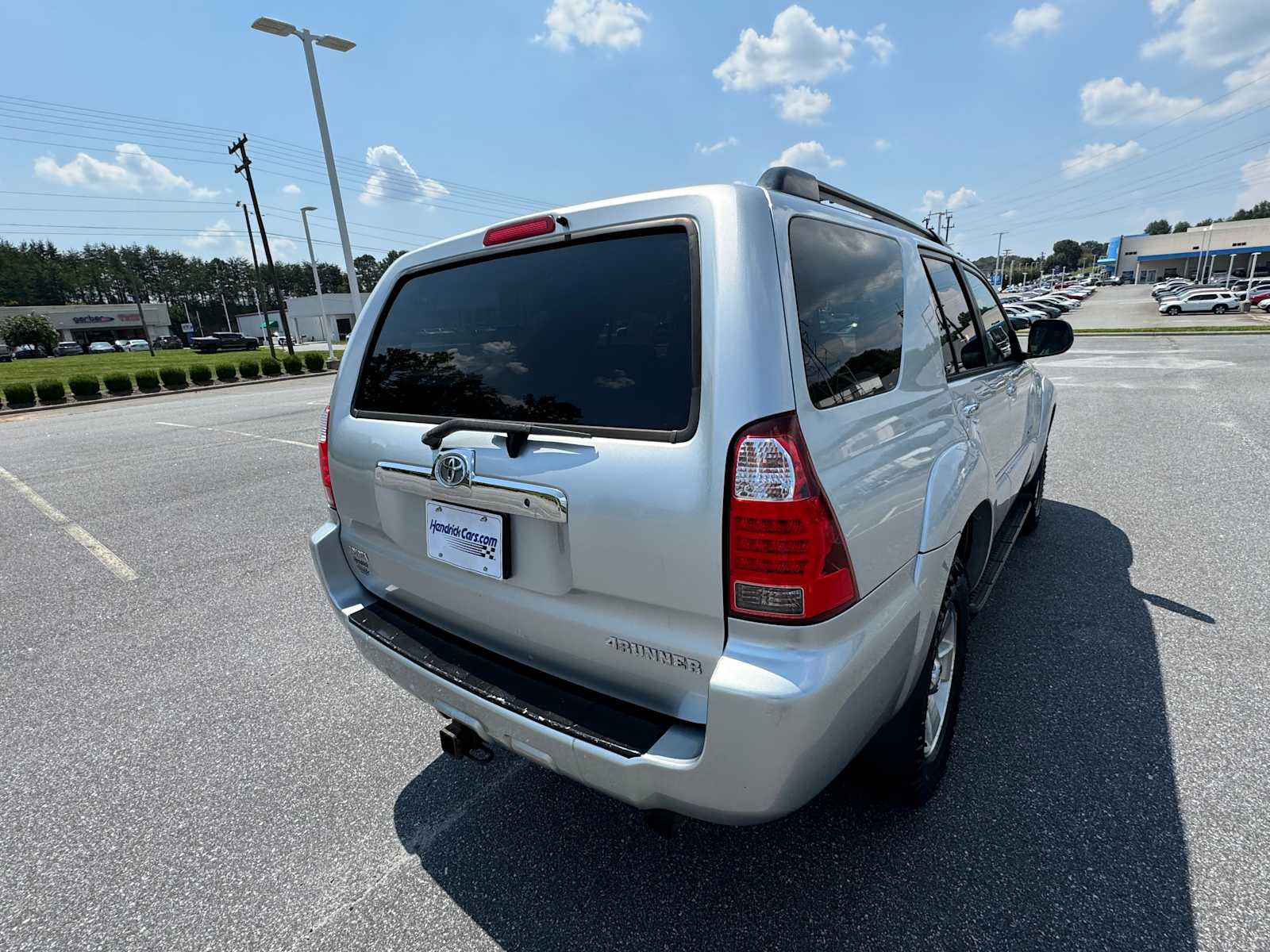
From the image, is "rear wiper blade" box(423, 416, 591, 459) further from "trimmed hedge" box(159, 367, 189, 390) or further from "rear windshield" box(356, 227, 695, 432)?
"trimmed hedge" box(159, 367, 189, 390)

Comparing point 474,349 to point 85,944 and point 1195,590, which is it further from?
point 1195,590

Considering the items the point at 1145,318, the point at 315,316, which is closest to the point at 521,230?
the point at 1145,318

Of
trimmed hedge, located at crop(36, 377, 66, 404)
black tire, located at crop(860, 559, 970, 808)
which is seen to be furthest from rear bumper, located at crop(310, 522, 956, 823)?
trimmed hedge, located at crop(36, 377, 66, 404)

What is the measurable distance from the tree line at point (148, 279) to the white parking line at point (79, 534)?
96.4 metres

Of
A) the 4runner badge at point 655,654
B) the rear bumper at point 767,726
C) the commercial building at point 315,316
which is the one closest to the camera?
the rear bumper at point 767,726

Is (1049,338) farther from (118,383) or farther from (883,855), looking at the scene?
(118,383)

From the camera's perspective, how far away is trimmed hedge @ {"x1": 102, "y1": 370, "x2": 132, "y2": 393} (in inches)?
802

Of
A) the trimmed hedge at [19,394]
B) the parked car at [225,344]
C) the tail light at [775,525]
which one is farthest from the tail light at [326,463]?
the parked car at [225,344]

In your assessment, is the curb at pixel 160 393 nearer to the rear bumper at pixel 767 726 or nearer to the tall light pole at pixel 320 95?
the tall light pole at pixel 320 95

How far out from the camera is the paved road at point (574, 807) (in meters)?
1.79

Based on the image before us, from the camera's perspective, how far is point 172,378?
875 inches

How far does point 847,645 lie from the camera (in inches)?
57.7

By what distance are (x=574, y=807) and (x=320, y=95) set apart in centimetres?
2219

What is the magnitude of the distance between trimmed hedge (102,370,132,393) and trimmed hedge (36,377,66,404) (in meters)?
1.49
